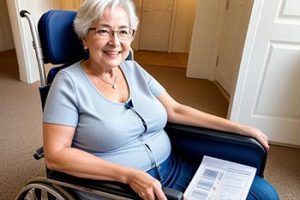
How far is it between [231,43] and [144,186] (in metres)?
2.63

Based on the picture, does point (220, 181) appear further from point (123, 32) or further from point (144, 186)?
point (123, 32)

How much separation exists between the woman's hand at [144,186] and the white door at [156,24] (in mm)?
4681

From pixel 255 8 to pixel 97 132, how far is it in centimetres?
143

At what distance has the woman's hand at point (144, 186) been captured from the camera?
73 centimetres

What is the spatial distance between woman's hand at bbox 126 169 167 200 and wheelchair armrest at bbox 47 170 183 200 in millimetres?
14

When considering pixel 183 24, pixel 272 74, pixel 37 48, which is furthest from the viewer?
pixel 183 24

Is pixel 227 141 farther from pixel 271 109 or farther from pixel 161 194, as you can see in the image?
pixel 271 109

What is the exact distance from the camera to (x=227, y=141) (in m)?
1.05

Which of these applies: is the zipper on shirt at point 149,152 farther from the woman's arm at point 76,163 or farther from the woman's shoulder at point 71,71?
the woman's shoulder at point 71,71

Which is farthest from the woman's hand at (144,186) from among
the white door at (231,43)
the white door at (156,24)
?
the white door at (156,24)

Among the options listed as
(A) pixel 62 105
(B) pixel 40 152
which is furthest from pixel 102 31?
(B) pixel 40 152

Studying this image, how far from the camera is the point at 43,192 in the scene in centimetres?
95

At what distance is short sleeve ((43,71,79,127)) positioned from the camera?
0.83 m

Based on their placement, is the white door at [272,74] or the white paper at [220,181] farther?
the white door at [272,74]
